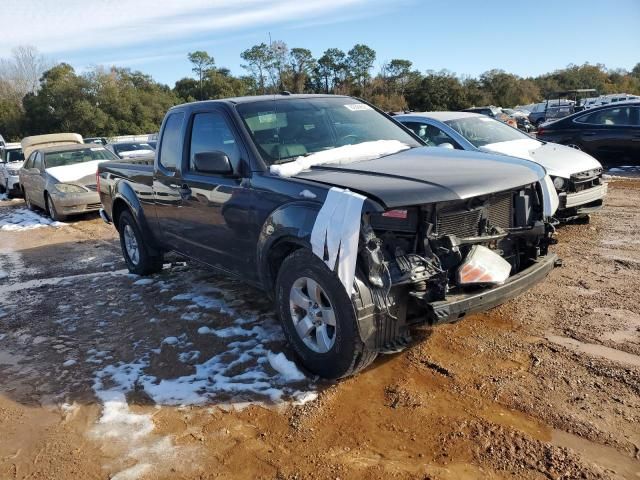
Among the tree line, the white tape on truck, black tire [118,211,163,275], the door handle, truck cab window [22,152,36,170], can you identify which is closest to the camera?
the white tape on truck

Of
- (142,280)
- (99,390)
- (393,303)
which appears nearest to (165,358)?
(99,390)

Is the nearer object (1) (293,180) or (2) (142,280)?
(1) (293,180)

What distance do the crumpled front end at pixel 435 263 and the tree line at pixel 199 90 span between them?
37.2m

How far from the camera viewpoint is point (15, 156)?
18.6 meters

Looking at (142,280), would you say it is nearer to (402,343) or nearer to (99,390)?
(99,390)

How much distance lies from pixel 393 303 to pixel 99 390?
2.20 m

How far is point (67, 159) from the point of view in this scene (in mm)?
12648

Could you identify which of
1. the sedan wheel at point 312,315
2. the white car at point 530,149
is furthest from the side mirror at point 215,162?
the white car at point 530,149

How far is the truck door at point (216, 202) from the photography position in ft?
14.0

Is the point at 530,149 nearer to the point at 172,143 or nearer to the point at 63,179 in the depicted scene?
the point at 172,143

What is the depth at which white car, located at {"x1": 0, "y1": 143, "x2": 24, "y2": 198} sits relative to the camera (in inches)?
652

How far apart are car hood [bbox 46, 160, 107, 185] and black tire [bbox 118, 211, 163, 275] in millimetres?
5553

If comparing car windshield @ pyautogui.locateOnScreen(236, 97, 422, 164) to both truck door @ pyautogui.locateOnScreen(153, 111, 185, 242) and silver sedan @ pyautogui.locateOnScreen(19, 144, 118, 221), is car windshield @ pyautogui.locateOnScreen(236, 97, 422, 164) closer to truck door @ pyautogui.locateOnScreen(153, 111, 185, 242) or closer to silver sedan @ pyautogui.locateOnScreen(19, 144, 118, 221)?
truck door @ pyautogui.locateOnScreen(153, 111, 185, 242)

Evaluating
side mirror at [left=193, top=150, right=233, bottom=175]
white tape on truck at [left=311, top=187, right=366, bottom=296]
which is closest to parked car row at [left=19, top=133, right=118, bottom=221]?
side mirror at [left=193, top=150, right=233, bottom=175]
